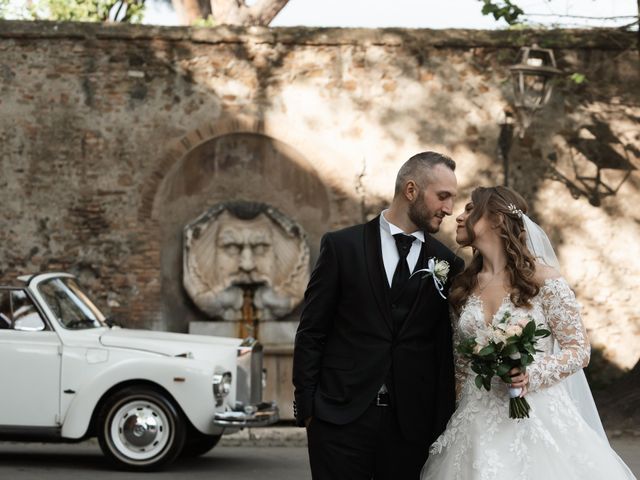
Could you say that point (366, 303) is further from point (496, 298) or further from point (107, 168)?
point (107, 168)

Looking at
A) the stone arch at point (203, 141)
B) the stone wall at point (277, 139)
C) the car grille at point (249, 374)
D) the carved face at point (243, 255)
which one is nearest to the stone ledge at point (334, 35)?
the stone wall at point (277, 139)

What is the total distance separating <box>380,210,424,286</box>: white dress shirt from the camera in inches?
209

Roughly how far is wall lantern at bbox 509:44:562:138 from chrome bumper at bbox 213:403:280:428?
5.96 metres

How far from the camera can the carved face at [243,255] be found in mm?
15211

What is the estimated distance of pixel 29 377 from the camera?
9.97 m

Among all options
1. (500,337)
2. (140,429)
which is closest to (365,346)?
(500,337)

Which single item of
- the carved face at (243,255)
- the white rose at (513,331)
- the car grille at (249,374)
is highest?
the white rose at (513,331)

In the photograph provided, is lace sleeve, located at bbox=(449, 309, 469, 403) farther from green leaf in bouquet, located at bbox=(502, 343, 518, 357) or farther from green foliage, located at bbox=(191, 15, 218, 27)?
green foliage, located at bbox=(191, 15, 218, 27)

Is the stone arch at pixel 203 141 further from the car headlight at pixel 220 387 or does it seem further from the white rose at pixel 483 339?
the white rose at pixel 483 339

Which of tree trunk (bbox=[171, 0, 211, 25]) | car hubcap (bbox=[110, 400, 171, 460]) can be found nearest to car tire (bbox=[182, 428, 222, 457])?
car hubcap (bbox=[110, 400, 171, 460])

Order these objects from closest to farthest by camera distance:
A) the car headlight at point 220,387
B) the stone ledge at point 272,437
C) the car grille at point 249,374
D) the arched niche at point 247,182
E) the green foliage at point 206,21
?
the car headlight at point 220,387, the car grille at point 249,374, the stone ledge at point 272,437, the arched niche at point 247,182, the green foliage at point 206,21

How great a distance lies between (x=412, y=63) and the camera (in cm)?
1568

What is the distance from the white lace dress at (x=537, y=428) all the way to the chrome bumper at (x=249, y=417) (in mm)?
4933

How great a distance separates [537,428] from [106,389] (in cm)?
558
